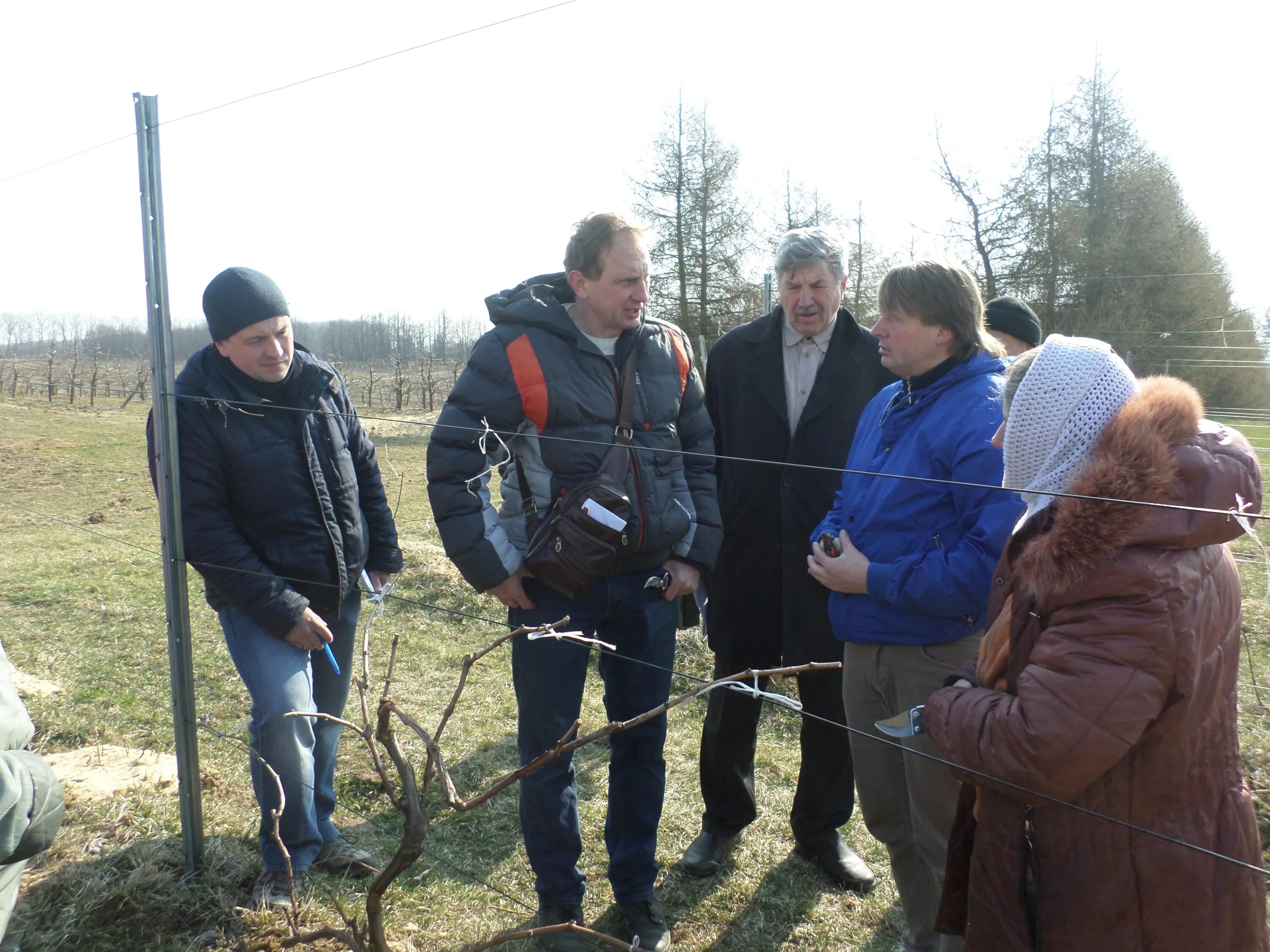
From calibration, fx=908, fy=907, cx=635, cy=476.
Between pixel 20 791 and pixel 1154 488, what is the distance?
1939 mm

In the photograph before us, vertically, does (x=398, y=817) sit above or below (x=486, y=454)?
below

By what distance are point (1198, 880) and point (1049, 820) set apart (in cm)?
21

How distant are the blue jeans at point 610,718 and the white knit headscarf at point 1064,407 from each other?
115 cm

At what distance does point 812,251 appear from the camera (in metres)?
2.72

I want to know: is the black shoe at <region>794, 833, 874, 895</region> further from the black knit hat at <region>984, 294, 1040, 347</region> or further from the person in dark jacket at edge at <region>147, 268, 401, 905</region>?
the black knit hat at <region>984, 294, 1040, 347</region>

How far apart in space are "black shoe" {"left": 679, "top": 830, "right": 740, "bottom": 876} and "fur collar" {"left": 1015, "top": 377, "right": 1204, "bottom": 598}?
1.84 meters

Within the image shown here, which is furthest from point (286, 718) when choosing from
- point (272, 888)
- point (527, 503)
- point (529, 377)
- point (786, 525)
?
point (786, 525)

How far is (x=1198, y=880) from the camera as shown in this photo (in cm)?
133

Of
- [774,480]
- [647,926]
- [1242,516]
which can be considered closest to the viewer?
[1242,516]

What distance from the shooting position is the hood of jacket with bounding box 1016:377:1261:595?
4.14 ft

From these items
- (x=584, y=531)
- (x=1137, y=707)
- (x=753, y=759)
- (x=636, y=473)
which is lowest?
(x=753, y=759)

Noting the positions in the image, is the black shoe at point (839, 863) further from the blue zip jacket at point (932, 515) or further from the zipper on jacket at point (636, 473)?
the zipper on jacket at point (636, 473)

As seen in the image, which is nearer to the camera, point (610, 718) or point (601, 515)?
point (601, 515)

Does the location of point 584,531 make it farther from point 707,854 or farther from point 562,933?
point 707,854
